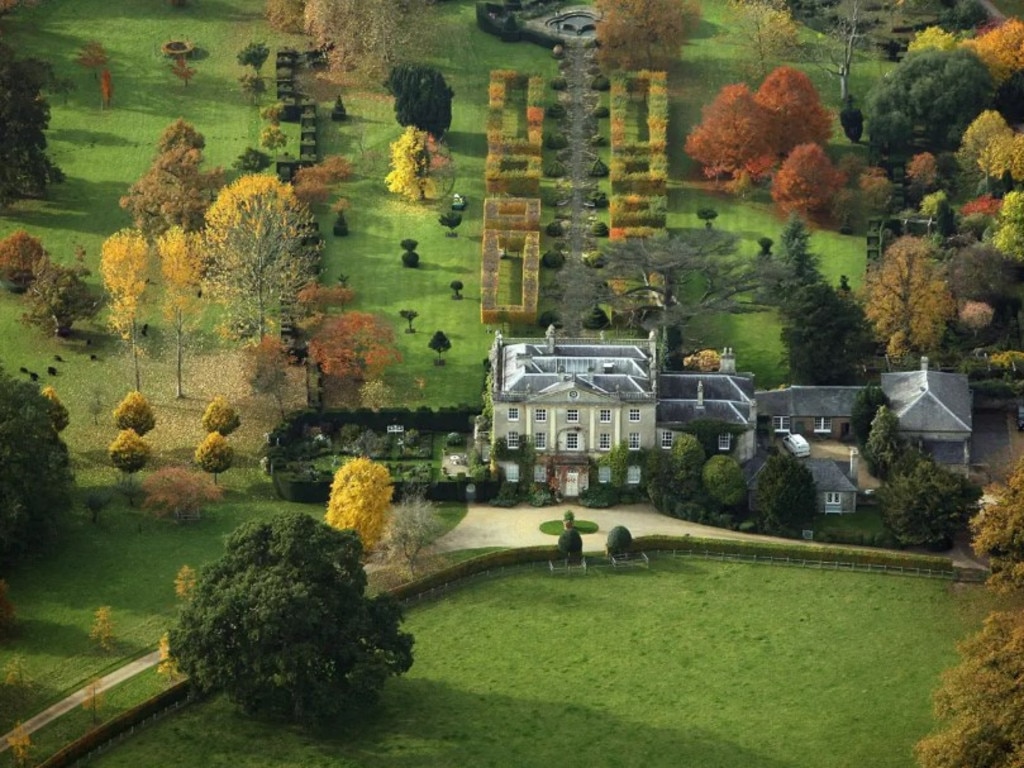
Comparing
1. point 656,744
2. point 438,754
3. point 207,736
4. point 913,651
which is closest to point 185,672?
point 207,736

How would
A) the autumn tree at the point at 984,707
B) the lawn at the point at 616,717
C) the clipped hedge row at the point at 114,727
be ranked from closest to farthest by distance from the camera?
the autumn tree at the point at 984,707 < the clipped hedge row at the point at 114,727 < the lawn at the point at 616,717

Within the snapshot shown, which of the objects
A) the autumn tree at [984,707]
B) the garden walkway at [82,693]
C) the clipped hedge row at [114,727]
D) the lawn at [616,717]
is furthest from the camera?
the garden walkway at [82,693]

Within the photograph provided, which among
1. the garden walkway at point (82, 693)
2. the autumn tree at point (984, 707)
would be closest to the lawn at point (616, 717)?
the garden walkway at point (82, 693)

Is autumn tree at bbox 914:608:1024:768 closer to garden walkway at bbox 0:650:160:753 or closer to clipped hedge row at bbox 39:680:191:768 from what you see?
clipped hedge row at bbox 39:680:191:768

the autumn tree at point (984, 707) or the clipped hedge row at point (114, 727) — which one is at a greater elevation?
the autumn tree at point (984, 707)

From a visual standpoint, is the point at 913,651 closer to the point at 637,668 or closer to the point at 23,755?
the point at 637,668

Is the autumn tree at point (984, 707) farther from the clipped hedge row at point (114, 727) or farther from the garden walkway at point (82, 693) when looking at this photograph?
the garden walkway at point (82, 693)
